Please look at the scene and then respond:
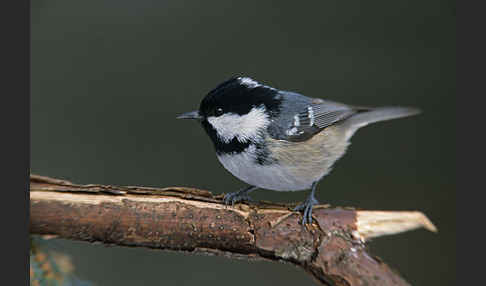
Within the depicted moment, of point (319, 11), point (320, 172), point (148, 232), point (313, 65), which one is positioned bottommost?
point (148, 232)

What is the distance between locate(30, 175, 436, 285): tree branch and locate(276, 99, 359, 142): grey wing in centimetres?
24

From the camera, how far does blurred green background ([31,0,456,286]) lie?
138cm

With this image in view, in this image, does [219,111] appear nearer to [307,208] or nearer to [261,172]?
[261,172]

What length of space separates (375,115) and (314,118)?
245 mm

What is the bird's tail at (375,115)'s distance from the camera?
141cm

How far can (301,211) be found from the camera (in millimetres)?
1216

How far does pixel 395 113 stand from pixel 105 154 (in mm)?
1038

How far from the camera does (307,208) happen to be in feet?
3.94

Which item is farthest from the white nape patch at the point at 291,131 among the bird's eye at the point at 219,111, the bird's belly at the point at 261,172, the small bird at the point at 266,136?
the bird's eye at the point at 219,111

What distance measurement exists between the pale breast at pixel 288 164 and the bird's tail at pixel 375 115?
0.44ft

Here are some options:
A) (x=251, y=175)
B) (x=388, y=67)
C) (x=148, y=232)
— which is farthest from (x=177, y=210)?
(x=388, y=67)

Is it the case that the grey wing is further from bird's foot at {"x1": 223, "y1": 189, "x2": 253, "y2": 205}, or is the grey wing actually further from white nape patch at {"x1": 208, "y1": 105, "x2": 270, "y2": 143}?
bird's foot at {"x1": 223, "y1": 189, "x2": 253, "y2": 205}

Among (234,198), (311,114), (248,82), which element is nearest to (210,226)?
(234,198)

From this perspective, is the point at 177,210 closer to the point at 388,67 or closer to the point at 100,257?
the point at 100,257
